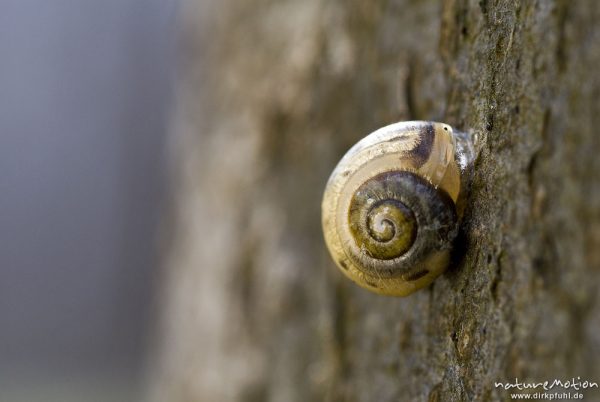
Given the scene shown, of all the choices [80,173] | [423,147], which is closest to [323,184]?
[423,147]

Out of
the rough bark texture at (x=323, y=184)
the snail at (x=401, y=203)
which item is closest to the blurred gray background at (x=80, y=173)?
the rough bark texture at (x=323, y=184)

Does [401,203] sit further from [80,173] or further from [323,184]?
[80,173]

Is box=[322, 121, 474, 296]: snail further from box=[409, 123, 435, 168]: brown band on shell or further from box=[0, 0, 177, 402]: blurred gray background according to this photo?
box=[0, 0, 177, 402]: blurred gray background

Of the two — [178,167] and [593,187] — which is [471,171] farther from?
[178,167]

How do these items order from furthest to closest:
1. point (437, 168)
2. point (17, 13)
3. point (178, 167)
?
point (17, 13), point (178, 167), point (437, 168)

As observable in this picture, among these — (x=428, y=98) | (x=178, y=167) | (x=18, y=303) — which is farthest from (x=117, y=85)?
(x=428, y=98)

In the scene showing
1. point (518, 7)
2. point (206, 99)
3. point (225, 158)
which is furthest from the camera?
point (206, 99)
